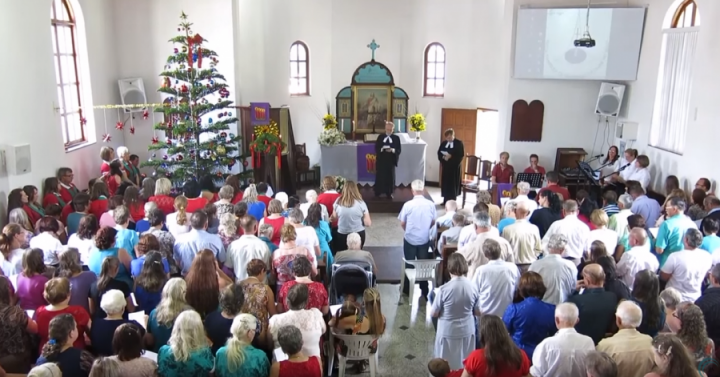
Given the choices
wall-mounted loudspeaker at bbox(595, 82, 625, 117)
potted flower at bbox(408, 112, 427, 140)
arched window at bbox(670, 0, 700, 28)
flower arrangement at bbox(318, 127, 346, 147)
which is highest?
arched window at bbox(670, 0, 700, 28)

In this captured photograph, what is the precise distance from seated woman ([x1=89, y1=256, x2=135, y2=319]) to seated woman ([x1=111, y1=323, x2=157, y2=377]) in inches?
41.6

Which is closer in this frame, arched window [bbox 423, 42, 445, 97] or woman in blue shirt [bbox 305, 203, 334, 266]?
woman in blue shirt [bbox 305, 203, 334, 266]

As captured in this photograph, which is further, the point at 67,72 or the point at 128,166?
the point at 67,72

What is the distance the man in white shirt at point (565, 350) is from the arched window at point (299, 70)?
39.0ft

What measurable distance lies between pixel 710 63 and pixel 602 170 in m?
3.38

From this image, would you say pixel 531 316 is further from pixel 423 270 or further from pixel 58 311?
pixel 58 311

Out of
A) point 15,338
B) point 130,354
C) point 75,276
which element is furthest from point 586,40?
point 15,338

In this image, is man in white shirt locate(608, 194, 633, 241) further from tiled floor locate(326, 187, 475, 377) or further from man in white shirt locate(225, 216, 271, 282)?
man in white shirt locate(225, 216, 271, 282)

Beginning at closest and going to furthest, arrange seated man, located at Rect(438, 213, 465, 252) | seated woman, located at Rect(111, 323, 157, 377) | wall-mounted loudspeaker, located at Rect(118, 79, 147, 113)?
seated woman, located at Rect(111, 323, 157, 377) < seated man, located at Rect(438, 213, 465, 252) < wall-mounted loudspeaker, located at Rect(118, 79, 147, 113)

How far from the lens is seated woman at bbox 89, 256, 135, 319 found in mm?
4406

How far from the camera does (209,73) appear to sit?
31.1ft

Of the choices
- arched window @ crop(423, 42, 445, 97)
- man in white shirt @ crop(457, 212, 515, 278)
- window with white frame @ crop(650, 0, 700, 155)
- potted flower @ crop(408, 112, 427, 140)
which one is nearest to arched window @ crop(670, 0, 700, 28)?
window with white frame @ crop(650, 0, 700, 155)

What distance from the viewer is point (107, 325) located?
3842 mm

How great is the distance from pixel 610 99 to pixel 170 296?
997 cm
